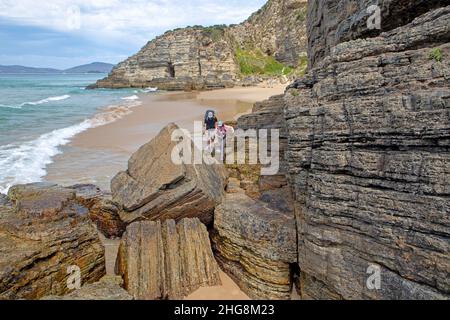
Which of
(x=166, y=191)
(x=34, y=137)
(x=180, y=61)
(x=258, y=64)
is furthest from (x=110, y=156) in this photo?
(x=258, y=64)

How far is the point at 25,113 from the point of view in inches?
1346

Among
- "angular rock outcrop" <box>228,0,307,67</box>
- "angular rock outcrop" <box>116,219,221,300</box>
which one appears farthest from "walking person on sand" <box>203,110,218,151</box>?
"angular rock outcrop" <box>228,0,307,67</box>

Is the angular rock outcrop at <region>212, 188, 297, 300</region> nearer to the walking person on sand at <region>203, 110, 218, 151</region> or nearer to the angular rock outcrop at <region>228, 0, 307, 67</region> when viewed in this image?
the walking person on sand at <region>203, 110, 218, 151</region>

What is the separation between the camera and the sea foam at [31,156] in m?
13.1

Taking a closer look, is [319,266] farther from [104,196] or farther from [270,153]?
[104,196]

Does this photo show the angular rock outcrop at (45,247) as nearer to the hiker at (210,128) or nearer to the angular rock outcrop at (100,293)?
the angular rock outcrop at (100,293)

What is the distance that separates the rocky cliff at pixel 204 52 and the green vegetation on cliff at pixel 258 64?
1382 millimetres

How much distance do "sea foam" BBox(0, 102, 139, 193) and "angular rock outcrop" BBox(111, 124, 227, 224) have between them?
20.4ft

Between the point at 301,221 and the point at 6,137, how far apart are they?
70.8ft

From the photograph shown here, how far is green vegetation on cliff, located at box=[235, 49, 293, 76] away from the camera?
76037 mm

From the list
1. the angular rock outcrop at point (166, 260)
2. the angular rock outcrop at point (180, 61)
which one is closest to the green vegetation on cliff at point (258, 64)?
the angular rock outcrop at point (180, 61)

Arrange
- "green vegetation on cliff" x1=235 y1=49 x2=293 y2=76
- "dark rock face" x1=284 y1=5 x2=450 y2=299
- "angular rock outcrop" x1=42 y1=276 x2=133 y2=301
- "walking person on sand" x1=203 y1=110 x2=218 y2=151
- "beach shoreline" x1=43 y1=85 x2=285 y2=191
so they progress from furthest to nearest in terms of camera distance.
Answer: "green vegetation on cliff" x1=235 y1=49 x2=293 y2=76 → "beach shoreline" x1=43 y1=85 x2=285 y2=191 → "walking person on sand" x1=203 y1=110 x2=218 y2=151 → "angular rock outcrop" x1=42 y1=276 x2=133 y2=301 → "dark rock face" x1=284 y1=5 x2=450 y2=299

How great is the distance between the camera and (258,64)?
79.4 m

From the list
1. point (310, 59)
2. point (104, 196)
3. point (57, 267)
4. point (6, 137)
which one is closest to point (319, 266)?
point (57, 267)
